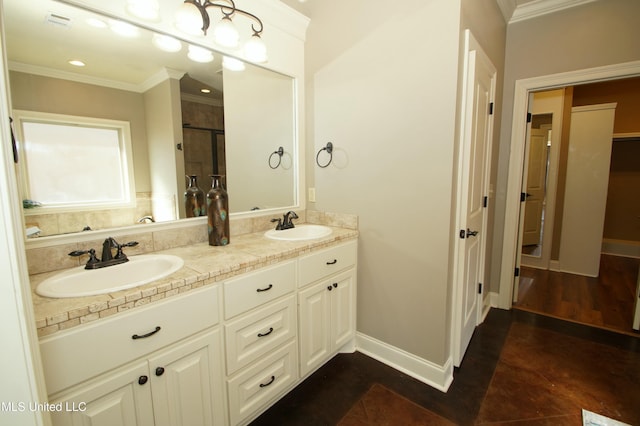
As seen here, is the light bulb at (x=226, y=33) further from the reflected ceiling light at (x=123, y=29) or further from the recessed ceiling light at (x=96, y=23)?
the recessed ceiling light at (x=96, y=23)

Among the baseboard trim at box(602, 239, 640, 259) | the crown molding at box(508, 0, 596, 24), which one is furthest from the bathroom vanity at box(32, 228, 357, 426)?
the baseboard trim at box(602, 239, 640, 259)

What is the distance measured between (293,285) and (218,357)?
1.69 feet

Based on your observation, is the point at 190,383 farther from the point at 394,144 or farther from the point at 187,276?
the point at 394,144

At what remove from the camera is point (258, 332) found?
56.6 inches

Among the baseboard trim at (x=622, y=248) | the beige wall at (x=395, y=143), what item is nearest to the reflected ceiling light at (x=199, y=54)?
the beige wall at (x=395, y=143)

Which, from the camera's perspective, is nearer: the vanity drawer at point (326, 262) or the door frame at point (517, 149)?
the vanity drawer at point (326, 262)

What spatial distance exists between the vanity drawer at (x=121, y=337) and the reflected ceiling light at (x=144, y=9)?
1.30 meters

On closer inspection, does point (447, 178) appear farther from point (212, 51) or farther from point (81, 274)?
Result: point (81, 274)

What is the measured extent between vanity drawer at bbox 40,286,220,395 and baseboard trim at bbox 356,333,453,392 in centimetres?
133

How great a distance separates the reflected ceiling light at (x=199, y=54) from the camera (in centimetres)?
168

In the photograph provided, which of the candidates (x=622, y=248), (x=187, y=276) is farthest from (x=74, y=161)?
(x=622, y=248)

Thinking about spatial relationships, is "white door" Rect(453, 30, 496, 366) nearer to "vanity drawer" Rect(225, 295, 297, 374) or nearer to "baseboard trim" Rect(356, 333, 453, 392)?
"baseboard trim" Rect(356, 333, 453, 392)

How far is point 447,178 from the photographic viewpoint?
1653 millimetres

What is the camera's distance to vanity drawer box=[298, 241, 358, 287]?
1.68 m
